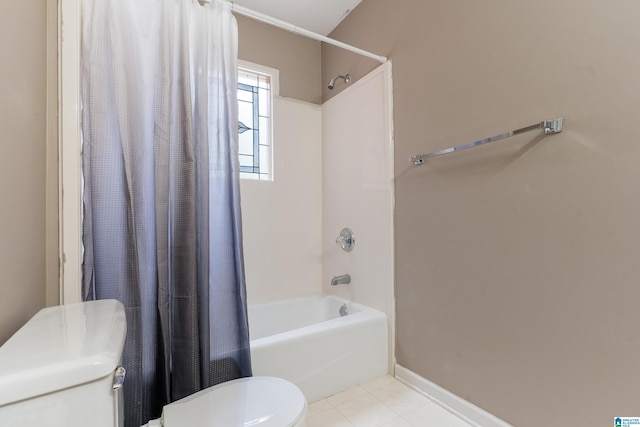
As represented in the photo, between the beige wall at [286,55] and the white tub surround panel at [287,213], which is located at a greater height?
the beige wall at [286,55]

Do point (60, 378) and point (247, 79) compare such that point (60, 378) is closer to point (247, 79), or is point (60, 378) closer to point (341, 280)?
point (341, 280)

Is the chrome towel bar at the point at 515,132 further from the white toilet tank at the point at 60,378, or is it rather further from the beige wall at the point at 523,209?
the white toilet tank at the point at 60,378

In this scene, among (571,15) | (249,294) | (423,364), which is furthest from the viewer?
(249,294)

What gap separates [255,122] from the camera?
7.66ft

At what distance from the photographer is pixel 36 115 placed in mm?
969

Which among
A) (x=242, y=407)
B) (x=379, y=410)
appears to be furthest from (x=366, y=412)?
(x=242, y=407)

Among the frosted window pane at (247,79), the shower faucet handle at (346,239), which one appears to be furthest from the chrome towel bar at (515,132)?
the frosted window pane at (247,79)

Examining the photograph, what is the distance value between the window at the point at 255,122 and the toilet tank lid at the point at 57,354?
1617 mm

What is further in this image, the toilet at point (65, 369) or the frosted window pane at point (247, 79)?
the frosted window pane at point (247, 79)

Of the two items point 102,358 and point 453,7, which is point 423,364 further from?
point 453,7

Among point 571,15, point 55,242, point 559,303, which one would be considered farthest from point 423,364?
point 55,242

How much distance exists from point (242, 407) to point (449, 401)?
109cm

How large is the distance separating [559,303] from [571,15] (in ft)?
3.55

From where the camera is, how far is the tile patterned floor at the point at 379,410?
144cm
